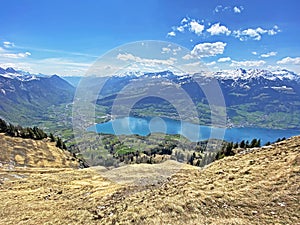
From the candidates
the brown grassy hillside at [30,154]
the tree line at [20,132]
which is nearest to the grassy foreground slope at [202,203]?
the brown grassy hillside at [30,154]

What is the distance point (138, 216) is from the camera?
1588cm

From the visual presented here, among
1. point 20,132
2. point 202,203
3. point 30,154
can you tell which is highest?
point 202,203

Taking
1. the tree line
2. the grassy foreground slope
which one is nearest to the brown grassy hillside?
the tree line

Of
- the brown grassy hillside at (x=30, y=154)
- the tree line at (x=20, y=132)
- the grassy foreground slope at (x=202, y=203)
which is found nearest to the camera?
the grassy foreground slope at (x=202, y=203)

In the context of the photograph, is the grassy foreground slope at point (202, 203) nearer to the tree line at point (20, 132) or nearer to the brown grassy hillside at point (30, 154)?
the brown grassy hillside at point (30, 154)

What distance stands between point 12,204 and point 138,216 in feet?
54.3

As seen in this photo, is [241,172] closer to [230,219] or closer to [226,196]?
[226,196]

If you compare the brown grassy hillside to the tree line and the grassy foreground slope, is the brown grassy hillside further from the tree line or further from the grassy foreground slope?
the grassy foreground slope

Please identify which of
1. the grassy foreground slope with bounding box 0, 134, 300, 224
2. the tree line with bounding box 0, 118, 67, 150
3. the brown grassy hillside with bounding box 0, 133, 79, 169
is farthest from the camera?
the tree line with bounding box 0, 118, 67, 150

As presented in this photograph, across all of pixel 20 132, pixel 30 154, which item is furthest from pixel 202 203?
pixel 20 132

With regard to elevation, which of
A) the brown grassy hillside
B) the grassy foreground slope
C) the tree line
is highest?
the grassy foreground slope

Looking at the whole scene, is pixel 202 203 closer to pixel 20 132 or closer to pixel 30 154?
pixel 30 154

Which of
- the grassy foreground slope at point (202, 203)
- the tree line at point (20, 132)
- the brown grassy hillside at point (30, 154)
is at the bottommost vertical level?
the brown grassy hillside at point (30, 154)

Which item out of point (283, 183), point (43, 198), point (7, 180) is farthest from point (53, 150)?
point (283, 183)
